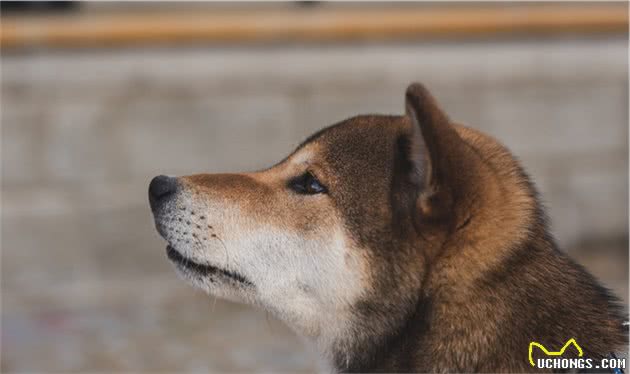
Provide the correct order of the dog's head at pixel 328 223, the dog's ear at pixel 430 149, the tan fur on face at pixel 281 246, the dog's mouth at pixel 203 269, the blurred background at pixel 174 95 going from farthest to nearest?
the blurred background at pixel 174 95, the dog's mouth at pixel 203 269, the tan fur on face at pixel 281 246, the dog's head at pixel 328 223, the dog's ear at pixel 430 149

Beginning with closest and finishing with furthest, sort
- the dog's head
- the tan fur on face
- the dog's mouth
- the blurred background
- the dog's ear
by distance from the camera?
the dog's ear < the dog's head < the tan fur on face < the dog's mouth < the blurred background

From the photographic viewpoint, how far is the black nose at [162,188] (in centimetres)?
345

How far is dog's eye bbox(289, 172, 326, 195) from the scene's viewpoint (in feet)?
11.2

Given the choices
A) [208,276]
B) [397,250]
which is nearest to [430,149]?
[397,250]

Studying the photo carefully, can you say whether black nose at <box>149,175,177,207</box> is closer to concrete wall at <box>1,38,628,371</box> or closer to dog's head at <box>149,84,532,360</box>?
dog's head at <box>149,84,532,360</box>

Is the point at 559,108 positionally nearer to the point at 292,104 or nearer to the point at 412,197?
the point at 292,104

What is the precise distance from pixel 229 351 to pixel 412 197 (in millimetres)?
3917

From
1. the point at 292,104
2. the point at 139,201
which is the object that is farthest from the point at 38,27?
the point at 292,104

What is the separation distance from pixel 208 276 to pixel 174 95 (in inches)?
181

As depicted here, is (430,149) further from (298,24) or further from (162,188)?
(298,24)

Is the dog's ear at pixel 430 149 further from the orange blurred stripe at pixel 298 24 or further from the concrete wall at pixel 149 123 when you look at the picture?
the orange blurred stripe at pixel 298 24

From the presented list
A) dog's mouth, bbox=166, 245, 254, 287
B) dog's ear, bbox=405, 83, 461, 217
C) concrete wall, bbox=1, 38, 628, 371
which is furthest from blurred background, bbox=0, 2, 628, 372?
dog's ear, bbox=405, 83, 461, 217

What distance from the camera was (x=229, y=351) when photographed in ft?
22.3

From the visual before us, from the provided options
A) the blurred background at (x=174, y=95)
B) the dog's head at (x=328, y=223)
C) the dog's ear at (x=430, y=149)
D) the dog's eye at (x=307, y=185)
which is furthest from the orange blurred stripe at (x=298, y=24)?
the dog's ear at (x=430, y=149)
